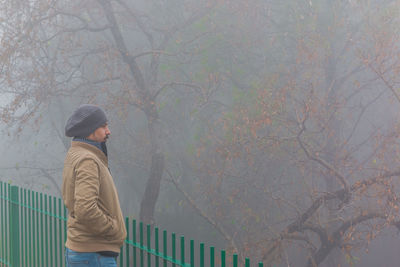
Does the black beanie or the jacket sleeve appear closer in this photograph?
the jacket sleeve

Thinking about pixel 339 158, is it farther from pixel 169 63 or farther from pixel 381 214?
pixel 169 63

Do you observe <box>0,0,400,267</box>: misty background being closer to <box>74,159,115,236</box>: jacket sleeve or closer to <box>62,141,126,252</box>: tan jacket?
<box>62,141,126,252</box>: tan jacket

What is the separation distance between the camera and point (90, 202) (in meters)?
2.95

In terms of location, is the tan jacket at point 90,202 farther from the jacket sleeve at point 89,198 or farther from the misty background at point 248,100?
the misty background at point 248,100

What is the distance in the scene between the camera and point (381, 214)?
1098 cm

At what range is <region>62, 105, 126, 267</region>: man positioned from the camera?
298cm

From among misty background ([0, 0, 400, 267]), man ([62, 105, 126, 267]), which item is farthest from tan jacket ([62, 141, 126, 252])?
misty background ([0, 0, 400, 267])

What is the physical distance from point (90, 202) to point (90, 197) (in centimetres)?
3

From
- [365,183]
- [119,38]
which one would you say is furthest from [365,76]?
[119,38]

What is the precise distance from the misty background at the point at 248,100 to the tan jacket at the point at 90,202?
8.31 m

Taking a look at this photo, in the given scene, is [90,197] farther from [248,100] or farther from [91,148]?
[248,100]

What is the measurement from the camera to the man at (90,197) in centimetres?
298

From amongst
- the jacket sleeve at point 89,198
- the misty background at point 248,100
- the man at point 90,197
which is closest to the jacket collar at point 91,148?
the man at point 90,197

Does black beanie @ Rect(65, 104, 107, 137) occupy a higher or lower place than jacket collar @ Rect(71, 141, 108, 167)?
higher
